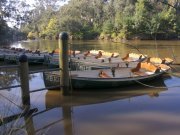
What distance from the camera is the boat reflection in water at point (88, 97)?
10.8m

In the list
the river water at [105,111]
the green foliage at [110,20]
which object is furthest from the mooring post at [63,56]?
the green foliage at [110,20]

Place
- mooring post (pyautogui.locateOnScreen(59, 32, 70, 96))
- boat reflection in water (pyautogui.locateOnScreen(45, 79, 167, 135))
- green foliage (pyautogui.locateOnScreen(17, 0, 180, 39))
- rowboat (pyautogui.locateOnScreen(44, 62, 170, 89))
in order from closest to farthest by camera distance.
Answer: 1. mooring post (pyautogui.locateOnScreen(59, 32, 70, 96))
2. boat reflection in water (pyautogui.locateOnScreen(45, 79, 167, 135))
3. rowboat (pyautogui.locateOnScreen(44, 62, 170, 89))
4. green foliage (pyautogui.locateOnScreen(17, 0, 180, 39))

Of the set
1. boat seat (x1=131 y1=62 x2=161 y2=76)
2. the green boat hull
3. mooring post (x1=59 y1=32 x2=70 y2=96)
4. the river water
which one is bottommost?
the river water

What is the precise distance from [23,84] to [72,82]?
119 inches

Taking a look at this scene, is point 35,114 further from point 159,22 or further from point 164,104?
point 159,22

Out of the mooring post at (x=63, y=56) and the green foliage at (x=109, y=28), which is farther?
the green foliage at (x=109, y=28)

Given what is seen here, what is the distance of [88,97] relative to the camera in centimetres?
1184

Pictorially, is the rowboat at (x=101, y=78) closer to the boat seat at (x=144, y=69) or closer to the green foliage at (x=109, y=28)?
the boat seat at (x=144, y=69)

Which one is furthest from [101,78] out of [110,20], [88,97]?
[110,20]

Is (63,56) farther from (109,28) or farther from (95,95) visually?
(109,28)

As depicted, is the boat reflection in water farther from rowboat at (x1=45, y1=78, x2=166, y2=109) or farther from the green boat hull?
the green boat hull

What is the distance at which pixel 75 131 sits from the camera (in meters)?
8.52

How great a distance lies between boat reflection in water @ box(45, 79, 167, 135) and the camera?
1077 cm

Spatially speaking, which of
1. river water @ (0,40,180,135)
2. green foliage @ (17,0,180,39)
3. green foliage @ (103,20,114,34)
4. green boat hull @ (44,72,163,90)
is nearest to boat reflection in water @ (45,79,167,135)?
river water @ (0,40,180,135)
